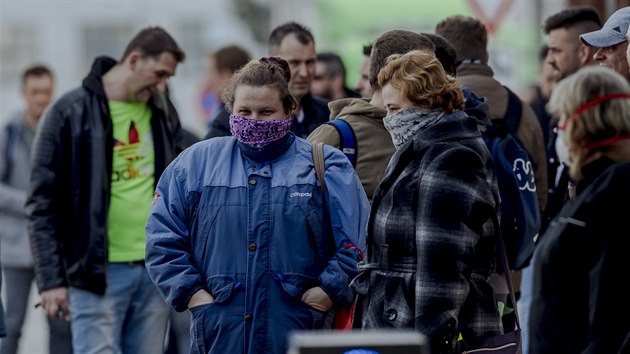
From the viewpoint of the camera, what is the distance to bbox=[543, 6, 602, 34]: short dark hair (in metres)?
8.88

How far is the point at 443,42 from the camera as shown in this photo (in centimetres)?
698

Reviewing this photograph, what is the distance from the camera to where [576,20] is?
29.1ft

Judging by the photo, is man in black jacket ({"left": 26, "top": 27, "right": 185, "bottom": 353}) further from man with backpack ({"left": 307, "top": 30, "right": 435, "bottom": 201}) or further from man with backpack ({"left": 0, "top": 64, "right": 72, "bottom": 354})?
man with backpack ({"left": 307, "top": 30, "right": 435, "bottom": 201})

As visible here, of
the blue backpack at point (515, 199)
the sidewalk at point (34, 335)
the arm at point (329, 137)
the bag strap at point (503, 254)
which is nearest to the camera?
the bag strap at point (503, 254)

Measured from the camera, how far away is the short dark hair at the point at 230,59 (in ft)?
35.0

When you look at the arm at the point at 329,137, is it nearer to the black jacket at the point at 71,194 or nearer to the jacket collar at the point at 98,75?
the black jacket at the point at 71,194

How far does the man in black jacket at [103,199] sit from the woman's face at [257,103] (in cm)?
219

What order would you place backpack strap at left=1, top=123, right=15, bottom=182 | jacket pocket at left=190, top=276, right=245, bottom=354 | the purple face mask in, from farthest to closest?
backpack strap at left=1, top=123, right=15, bottom=182, the purple face mask, jacket pocket at left=190, top=276, right=245, bottom=354

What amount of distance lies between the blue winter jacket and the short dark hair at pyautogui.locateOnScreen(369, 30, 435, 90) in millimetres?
555

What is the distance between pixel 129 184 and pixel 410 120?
9.88 ft

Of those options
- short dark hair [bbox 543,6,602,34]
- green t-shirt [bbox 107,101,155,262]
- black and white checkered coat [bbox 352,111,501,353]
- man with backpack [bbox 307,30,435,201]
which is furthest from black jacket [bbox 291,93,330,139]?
black and white checkered coat [bbox 352,111,501,353]

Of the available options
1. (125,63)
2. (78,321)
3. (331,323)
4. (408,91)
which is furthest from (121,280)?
(408,91)

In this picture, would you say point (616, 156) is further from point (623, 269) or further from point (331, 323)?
point (331, 323)

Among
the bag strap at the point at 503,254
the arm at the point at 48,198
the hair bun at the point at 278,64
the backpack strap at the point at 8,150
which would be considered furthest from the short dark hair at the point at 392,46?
the backpack strap at the point at 8,150
